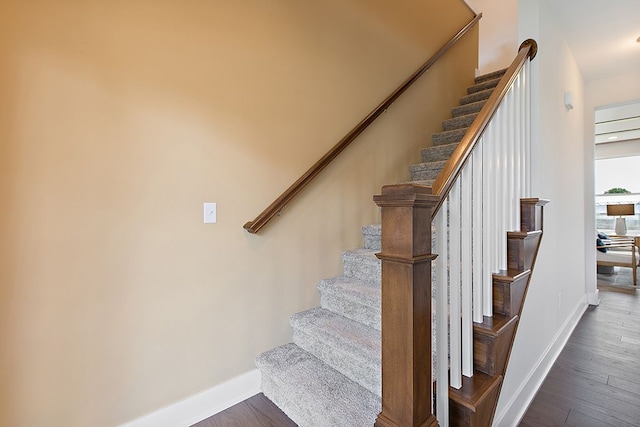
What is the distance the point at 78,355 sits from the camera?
1302mm

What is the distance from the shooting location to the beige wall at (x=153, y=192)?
121 cm

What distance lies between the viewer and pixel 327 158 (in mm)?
2076

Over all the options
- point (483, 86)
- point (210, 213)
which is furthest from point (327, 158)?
point (483, 86)

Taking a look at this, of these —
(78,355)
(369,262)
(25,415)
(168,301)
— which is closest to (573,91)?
(369,262)

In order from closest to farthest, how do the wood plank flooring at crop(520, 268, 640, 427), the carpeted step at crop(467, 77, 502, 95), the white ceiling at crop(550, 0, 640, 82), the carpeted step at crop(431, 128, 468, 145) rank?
the wood plank flooring at crop(520, 268, 640, 427) < the white ceiling at crop(550, 0, 640, 82) < the carpeted step at crop(431, 128, 468, 145) < the carpeted step at crop(467, 77, 502, 95)

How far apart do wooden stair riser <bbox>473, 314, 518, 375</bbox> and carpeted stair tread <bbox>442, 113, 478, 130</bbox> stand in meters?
2.43

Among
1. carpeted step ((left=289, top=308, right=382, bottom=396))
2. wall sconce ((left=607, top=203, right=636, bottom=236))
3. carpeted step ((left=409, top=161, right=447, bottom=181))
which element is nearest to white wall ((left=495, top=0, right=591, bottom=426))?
carpeted step ((left=289, top=308, right=382, bottom=396))

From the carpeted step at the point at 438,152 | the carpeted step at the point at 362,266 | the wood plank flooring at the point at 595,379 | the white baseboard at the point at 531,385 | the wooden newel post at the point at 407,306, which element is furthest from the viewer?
the carpeted step at the point at 438,152

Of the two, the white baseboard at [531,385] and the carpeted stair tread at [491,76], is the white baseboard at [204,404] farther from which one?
the carpeted stair tread at [491,76]

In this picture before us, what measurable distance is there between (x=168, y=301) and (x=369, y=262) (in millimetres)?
1252

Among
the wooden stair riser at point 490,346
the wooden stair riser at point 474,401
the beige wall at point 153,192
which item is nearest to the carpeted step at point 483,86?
the beige wall at point 153,192

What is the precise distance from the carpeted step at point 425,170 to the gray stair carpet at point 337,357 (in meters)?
0.82

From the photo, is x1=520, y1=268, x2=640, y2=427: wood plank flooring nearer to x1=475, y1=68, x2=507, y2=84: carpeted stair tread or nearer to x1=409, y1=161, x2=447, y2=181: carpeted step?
x1=409, y1=161, x2=447, y2=181: carpeted step

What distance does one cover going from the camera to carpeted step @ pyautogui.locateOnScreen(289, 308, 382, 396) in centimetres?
145
